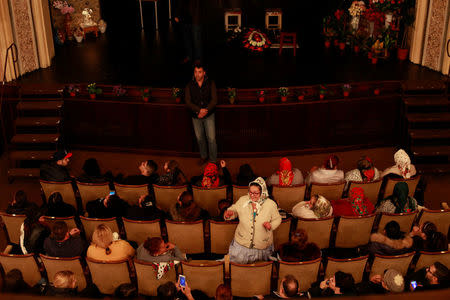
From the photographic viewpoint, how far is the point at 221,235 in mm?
4934

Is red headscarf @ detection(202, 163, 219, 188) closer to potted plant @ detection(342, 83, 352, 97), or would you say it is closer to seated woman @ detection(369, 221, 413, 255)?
seated woman @ detection(369, 221, 413, 255)

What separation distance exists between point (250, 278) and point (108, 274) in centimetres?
126

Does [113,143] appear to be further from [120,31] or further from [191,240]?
[120,31]

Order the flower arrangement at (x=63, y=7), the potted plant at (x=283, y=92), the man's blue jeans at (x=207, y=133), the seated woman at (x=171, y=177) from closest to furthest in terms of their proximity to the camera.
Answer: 1. the seated woman at (x=171, y=177)
2. the man's blue jeans at (x=207, y=133)
3. the potted plant at (x=283, y=92)
4. the flower arrangement at (x=63, y=7)

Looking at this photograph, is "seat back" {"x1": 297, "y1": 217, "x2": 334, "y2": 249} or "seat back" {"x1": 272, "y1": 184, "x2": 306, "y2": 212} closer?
"seat back" {"x1": 297, "y1": 217, "x2": 334, "y2": 249}

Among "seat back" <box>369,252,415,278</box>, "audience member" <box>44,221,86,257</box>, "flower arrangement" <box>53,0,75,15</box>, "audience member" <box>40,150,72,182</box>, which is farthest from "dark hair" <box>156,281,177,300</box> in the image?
"flower arrangement" <box>53,0,75,15</box>

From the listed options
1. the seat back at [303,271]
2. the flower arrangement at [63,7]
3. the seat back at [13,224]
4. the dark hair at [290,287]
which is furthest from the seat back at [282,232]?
the flower arrangement at [63,7]

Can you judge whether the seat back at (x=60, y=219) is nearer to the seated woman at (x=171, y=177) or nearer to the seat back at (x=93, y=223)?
the seat back at (x=93, y=223)

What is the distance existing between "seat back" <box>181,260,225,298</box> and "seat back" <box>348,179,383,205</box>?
6.84 ft

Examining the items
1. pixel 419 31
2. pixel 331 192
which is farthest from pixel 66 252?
pixel 419 31

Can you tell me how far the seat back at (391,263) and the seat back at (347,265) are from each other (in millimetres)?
116

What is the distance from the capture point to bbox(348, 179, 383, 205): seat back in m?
5.56

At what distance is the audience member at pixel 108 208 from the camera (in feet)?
17.0

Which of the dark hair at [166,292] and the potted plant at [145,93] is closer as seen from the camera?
the dark hair at [166,292]
